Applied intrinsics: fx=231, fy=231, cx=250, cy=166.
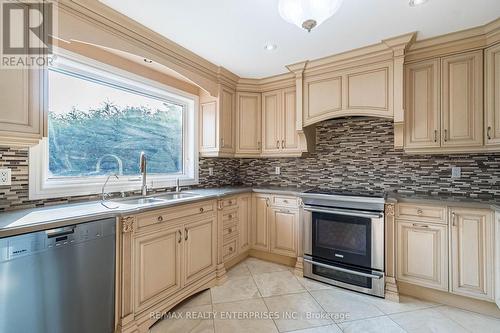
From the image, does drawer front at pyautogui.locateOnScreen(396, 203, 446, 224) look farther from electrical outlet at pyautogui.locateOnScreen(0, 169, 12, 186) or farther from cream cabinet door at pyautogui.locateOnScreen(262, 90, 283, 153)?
electrical outlet at pyautogui.locateOnScreen(0, 169, 12, 186)

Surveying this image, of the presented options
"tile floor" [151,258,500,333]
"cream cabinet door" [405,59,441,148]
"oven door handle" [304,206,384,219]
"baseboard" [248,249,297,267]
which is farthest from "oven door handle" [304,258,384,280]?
"cream cabinet door" [405,59,441,148]

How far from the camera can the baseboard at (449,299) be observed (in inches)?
Result: 76.3

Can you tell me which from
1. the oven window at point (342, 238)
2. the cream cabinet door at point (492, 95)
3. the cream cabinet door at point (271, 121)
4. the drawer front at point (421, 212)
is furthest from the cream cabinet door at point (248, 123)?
the cream cabinet door at point (492, 95)

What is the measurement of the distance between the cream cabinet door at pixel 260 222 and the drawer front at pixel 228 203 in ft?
1.14

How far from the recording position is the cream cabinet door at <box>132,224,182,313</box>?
5.68 feet

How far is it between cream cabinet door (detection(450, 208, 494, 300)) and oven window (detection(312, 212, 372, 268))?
67cm

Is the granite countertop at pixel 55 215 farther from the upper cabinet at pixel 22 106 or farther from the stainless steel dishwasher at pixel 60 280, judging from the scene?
the upper cabinet at pixel 22 106

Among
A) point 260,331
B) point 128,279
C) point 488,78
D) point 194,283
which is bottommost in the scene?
point 260,331

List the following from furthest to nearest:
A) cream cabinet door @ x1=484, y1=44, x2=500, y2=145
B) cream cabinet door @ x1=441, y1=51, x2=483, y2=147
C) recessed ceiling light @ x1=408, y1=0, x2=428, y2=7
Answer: cream cabinet door @ x1=441, y1=51, x2=483, y2=147
cream cabinet door @ x1=484, y1=44, x2=500, y2=145
recessed ceiling light @ x1=408, y1=0, x2=428, y2=7

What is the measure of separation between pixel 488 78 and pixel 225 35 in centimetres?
241

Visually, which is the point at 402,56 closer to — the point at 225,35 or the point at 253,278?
the point at 225,35

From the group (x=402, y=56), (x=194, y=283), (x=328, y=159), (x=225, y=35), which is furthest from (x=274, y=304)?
(x=402, y=56)

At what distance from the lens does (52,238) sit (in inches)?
51.0

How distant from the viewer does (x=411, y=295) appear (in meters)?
2.22
